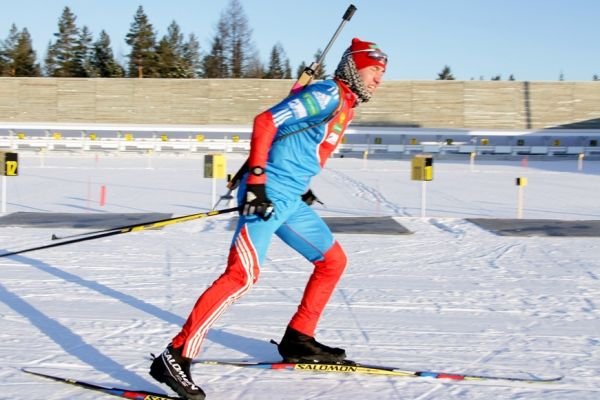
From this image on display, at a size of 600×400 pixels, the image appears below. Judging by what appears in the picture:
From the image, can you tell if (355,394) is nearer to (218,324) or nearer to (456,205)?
(218,324)

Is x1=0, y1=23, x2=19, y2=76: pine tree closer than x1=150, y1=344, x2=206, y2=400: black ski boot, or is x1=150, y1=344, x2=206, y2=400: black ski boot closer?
x1=150, y1=344, x2=206, y2=400: black ski boot

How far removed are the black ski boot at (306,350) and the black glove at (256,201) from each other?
3.42ft

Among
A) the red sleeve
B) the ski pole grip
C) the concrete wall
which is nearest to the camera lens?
the red sleeve

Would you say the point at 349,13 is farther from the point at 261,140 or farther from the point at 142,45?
the point at 142,45

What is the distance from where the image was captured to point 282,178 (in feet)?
13.1

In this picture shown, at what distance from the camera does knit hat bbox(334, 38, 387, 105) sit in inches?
162

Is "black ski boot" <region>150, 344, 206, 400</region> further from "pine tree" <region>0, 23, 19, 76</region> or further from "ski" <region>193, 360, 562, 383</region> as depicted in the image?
"pine tree" <region>0, 23, 19, 76</region>

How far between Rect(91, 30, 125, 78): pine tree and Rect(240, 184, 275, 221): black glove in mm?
85408

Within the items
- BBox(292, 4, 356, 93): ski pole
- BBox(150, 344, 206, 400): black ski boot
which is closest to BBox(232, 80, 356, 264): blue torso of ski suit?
BBox(292, 4, 356, 93): ski pole

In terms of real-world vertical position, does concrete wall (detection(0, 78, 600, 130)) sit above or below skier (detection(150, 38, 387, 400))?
above

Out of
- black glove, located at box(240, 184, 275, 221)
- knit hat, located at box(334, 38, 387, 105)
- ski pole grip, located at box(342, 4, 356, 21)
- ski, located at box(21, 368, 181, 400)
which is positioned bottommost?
ski, located at box(21, 368, 181, 400)

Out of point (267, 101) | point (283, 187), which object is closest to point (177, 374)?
point (283, 187)

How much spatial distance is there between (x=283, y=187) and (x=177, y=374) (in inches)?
43.6

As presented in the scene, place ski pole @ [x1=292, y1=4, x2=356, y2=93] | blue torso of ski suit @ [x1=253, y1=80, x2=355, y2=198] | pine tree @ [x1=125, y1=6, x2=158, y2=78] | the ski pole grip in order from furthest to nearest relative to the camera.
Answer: pine tree @ [x1=125, y1=6, x2=158, y2=78]
the ski pole grip
ski pole @ [x1=292, y1=4, x2=356, y2=93]
blue torso of ski suit @ [x1=253, y1=80, x2=355, y2=198]
